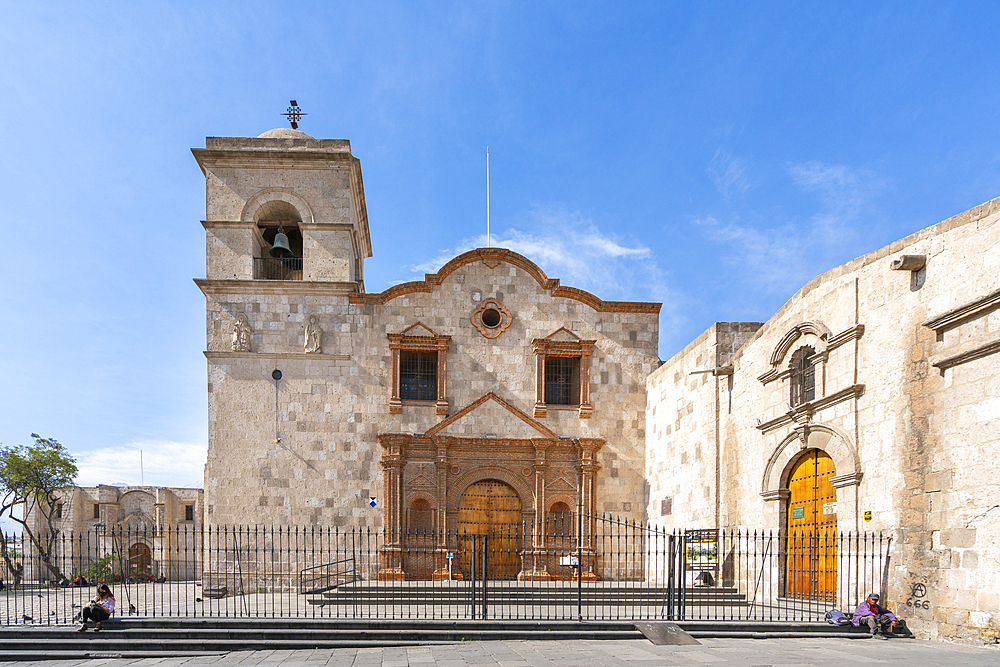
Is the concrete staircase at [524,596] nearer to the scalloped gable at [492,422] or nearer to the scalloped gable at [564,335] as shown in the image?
the scalloped gable at [492,422]

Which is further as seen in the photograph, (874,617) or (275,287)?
(275,287)

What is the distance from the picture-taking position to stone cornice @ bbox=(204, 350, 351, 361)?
66.5 ft

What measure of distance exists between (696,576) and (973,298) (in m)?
9.18

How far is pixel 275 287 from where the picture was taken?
20.5 m

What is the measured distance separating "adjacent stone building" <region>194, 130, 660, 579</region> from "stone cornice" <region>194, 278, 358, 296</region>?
0.04 m

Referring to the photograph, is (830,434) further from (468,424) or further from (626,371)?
(468,424)

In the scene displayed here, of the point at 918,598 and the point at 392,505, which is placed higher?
the point at 918,598

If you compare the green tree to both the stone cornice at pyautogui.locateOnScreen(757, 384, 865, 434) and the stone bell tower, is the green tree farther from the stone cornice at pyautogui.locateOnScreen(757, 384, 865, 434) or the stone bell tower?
the stone cornice at pyautogui.locateOnScreen(757, 384, 865, 434)

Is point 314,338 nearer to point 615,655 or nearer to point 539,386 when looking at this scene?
point 539,386

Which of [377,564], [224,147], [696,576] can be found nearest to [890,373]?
[696,576]

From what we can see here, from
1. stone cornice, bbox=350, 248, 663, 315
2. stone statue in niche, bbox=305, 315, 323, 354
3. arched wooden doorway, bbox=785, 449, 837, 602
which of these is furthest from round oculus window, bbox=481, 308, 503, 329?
arched wooden doorway, bbox=785, 449, 837, 602

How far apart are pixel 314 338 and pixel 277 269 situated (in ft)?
8.25

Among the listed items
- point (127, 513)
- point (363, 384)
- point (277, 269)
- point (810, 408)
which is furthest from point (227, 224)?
point (127, 513)

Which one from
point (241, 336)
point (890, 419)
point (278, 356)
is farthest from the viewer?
point (278, 356)
